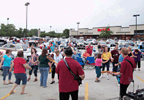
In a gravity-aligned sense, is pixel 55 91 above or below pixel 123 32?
below

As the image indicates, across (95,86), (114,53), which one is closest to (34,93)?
(95,86)

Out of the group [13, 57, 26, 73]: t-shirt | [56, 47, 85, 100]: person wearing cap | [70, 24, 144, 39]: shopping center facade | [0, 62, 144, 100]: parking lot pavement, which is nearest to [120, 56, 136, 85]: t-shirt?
[0, 62, 144, 100]: parking lot pavement

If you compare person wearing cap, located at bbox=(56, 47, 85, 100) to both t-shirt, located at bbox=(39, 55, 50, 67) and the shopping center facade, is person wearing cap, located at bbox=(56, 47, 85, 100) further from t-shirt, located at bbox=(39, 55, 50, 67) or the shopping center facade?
the shopping center facade

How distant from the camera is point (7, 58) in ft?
22.2

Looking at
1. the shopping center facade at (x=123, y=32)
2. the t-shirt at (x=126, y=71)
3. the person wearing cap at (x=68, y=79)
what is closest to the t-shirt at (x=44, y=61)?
the person wearing cap at (x=68, y=79)

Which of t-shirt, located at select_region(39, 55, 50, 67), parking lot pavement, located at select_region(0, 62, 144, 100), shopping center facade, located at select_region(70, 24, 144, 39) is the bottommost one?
parking lot pavement, located at select_region(0, 62, 144, 100)

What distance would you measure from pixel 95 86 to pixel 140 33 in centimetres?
5765

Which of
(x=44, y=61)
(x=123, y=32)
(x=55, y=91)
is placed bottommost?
(x=55, y=91)

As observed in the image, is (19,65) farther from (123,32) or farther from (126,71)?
(123,32)

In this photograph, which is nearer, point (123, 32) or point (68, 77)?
point (68, 77)

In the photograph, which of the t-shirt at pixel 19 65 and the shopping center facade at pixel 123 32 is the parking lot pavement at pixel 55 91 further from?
the shopping center facade at pixel 123 32

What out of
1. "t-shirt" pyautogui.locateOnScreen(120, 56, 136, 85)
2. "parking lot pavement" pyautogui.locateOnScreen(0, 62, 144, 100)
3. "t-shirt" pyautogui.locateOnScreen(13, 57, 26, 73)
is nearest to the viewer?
"t-shirt" pyautogui.locateOnScreen(120, 56, 136, 85)

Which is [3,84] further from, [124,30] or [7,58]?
[124,30]

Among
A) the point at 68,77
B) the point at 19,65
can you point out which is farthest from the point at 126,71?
the point at 19,65
